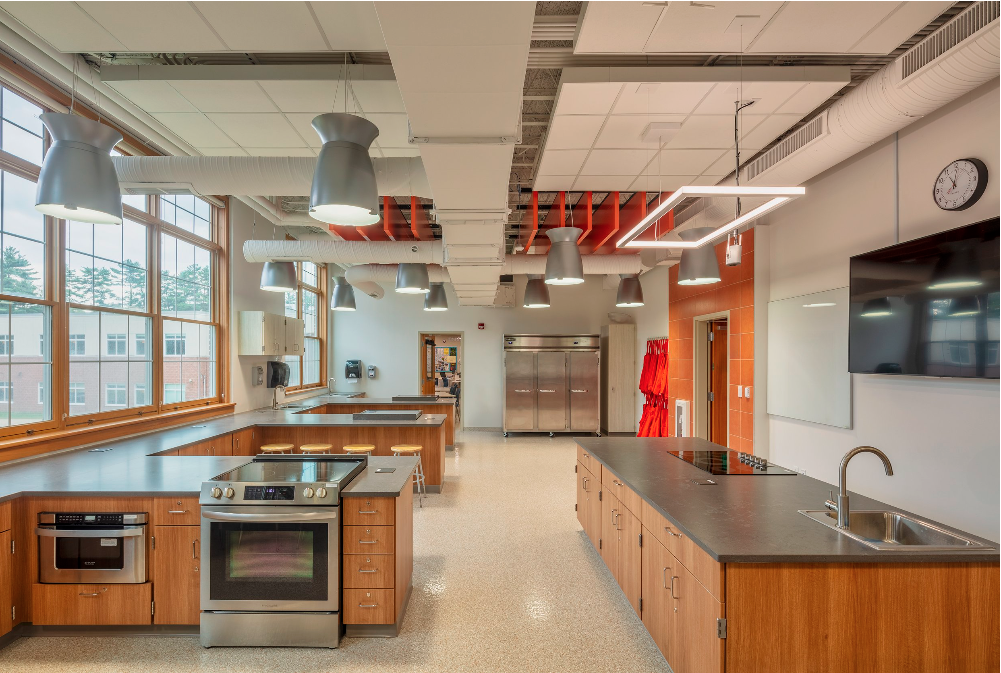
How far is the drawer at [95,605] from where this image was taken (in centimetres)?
294

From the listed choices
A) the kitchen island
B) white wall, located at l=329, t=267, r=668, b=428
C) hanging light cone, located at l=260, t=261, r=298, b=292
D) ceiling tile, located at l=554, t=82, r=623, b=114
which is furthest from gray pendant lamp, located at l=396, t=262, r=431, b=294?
white wall, located at l=329, t=267, r=668, b=428

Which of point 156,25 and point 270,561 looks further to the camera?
point 270,561

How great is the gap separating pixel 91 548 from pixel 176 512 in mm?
492

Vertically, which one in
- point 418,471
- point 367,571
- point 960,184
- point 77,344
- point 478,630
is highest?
point 960,184

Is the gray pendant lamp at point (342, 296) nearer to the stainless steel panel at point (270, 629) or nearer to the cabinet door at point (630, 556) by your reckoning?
the stainless steel panel at point (270, 629)

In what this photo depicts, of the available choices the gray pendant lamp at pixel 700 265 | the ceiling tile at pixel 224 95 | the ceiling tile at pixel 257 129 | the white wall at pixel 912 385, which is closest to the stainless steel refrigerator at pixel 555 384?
the white wall at pixel 912 385

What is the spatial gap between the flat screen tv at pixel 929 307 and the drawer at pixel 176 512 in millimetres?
4385

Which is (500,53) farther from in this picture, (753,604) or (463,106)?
(753,604)

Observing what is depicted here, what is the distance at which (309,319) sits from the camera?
10344 millimetres

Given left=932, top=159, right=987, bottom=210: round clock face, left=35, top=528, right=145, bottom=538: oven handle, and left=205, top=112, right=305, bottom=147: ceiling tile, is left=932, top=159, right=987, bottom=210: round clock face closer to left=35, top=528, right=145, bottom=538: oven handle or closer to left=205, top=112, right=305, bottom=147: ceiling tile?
left=205, top=112, right=305, bottom=147: ceiling tile

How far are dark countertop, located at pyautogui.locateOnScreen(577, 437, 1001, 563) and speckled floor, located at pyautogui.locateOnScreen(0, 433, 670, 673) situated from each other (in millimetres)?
844

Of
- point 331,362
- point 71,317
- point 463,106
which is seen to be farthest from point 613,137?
point 331,362

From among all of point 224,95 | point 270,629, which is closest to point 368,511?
point 270,629

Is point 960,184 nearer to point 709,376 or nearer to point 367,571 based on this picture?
point 367,571
